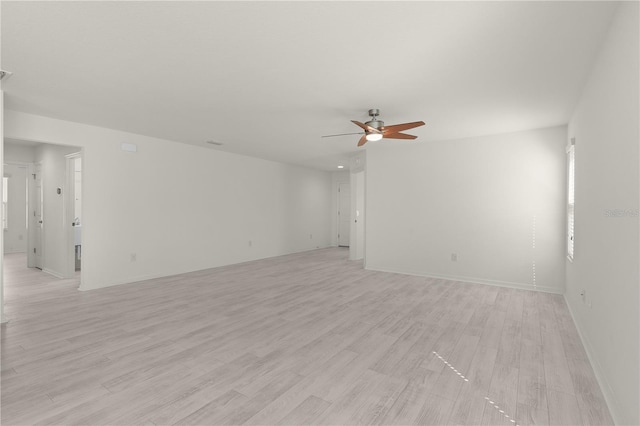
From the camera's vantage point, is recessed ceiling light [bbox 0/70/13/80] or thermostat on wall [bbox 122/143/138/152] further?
thermostat on wall [bbox 122/143/138/152]

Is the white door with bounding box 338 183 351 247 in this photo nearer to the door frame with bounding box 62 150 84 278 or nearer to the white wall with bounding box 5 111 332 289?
the white wall with bounding box 5 111 332 289

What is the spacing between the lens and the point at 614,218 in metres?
1.97

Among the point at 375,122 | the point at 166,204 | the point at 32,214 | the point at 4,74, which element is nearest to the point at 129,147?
the point at 166,204

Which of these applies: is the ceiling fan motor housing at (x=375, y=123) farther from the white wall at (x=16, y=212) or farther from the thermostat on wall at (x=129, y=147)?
the white wall at (x=16, y=212)

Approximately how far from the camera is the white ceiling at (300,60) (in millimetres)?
1969

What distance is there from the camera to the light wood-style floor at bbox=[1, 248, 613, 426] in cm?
186

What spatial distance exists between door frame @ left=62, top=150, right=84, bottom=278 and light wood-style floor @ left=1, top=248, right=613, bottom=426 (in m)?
1.21

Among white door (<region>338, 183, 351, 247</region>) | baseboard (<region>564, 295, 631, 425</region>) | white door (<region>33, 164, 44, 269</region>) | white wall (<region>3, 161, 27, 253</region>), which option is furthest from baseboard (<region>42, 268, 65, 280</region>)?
baseboard (<region>564, 295, 631, 425</region>)

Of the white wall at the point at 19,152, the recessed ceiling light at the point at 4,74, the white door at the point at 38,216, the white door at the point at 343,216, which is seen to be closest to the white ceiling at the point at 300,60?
the recessed ceiling light at the point at 4,74

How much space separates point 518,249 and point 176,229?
235 inches

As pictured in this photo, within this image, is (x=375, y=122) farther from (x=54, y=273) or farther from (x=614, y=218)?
(x=54, y=273)

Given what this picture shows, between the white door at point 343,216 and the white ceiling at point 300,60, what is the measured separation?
223 inches

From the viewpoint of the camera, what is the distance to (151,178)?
548 centimetres

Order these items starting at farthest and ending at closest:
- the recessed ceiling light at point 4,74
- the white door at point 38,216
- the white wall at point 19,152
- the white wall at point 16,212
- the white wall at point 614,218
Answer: the white wall at point 16,212 → the white wall at point 19,152 → the white door at point 38,216 → the recessed ceiling light at point 4,74 → the white wall at point 614,218
